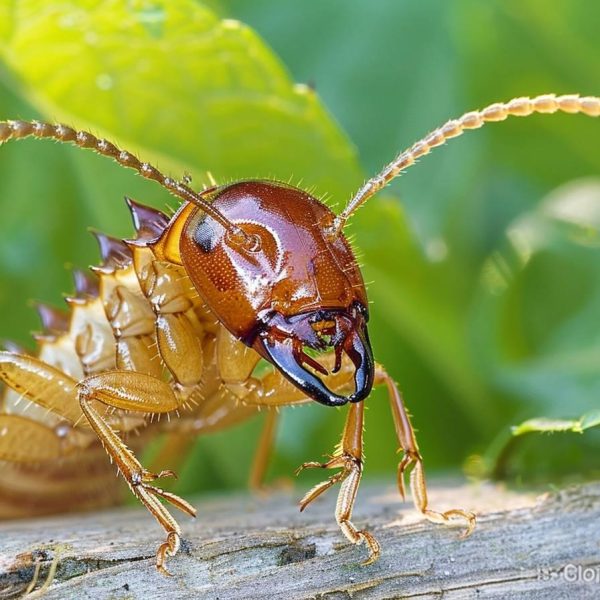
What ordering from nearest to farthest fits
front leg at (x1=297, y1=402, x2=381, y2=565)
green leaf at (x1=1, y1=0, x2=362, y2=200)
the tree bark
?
the tree bark, front leg at (x1=297, y1=402, x2=381, y2=565), green leaf at (x1=1, y1=0, x2=362, y2=200)

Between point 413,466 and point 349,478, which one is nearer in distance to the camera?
point 349,478

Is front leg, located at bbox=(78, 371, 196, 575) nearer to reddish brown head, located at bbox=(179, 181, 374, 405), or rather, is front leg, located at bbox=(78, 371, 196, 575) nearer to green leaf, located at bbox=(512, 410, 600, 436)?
reddish brown head, located at bbox=(179, 181, 374, 405)

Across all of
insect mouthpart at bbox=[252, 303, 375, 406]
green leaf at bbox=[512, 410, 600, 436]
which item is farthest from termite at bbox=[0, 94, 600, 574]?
green leaf at bbox=[512, 410, 600, 436]

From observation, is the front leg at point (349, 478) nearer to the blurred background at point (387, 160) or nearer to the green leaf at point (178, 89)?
the blurred background at point (387, 160)

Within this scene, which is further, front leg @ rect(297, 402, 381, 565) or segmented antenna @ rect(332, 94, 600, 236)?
segmented antenna @ rect(332, 94, 600, 236)

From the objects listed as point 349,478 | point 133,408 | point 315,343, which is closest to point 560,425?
point 349,478

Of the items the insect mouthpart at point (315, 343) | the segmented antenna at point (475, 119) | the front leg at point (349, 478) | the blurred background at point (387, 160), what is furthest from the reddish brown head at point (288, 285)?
the blurred background at point (387, 160)

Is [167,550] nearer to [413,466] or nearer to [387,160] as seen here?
[413,466]

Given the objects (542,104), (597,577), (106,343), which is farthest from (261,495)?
(542,104)
